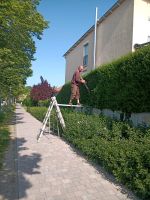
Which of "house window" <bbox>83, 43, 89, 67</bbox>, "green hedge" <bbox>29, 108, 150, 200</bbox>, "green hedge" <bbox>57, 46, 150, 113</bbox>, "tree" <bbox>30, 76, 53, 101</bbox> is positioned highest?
"house window" <bbox>83, 43, 89, 67</bbox>

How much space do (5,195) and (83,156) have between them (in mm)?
4036

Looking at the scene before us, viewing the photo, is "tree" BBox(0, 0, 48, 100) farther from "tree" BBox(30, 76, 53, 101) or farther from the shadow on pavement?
"tree" BBox(30, 76, 53, 101)

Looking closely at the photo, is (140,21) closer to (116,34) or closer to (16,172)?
(116,34)

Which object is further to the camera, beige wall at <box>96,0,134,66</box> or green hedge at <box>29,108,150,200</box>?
beige wall at <box>96,0,134,66</box>

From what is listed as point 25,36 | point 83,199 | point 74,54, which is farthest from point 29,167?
point 74,54

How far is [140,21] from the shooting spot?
59.4ft

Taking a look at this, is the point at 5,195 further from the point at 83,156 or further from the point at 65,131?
the point at 65,131

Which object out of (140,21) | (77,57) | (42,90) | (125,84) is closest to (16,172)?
(125,84)

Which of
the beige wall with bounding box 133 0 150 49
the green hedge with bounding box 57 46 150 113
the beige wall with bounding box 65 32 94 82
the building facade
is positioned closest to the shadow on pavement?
the green hedge with bounding box 57 46 150 113

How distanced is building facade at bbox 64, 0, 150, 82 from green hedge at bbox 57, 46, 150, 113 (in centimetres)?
458

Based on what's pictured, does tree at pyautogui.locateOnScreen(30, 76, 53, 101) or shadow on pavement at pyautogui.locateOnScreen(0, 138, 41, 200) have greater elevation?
tree at pyautogui.locateOnScreen(30, 76, 53, 101)

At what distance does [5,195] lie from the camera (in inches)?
264

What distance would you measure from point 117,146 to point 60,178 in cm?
185

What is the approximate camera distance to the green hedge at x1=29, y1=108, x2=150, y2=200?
22.4ft
